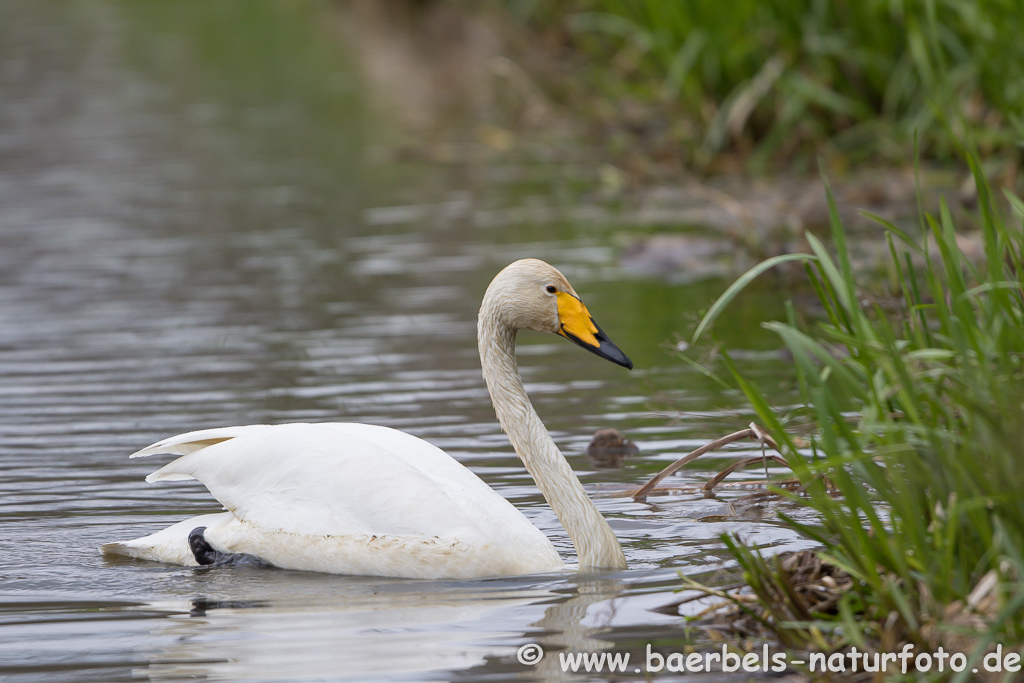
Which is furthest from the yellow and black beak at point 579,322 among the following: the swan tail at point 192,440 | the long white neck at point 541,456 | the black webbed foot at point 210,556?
the black webbed foot at point 210,556

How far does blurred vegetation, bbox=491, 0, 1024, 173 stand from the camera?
11273 millimetres

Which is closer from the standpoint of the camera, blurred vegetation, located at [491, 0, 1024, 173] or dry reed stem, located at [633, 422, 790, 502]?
dry reed stem, located at [633, 422, 790, 502]

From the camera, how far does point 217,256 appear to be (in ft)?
39.2

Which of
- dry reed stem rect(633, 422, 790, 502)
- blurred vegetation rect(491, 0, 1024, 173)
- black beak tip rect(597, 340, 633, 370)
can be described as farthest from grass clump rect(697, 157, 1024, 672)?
blurred vegetation rect(491, 0, 1024, 173)

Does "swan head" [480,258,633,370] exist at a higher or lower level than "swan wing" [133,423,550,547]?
higher

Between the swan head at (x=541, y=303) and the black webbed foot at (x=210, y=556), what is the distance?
49.5 inches

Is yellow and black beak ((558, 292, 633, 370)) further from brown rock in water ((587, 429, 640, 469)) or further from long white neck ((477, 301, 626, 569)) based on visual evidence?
brown rock in water ((587, 429, 640, 469))

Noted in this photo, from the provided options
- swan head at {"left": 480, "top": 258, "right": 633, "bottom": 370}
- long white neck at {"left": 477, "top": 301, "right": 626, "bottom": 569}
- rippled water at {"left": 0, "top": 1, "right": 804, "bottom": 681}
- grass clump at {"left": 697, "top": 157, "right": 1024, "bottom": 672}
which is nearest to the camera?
grass clump at {"left": 697, "top": 157, "right": 1024, "bottom": 672}

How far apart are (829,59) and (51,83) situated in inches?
583

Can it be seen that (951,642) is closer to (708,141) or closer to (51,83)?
(708,141)

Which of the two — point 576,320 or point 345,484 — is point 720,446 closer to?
point 576,320

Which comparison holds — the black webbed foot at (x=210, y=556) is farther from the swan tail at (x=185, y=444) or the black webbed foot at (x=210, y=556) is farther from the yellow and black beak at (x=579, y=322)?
the yellow and black beak at (x=579, y=322)

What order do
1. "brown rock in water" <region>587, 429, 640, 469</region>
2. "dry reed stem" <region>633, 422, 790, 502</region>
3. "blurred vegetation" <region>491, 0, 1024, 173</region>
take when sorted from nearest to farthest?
"dry reed stem" <region>633, 422, 790, 502</region> → "brown rock in water" <region>587, 429, 640, 469</region> → "blurred vegetation" <region>491, 0, 1024, 173</region>

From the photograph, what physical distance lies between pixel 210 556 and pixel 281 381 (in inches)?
113
